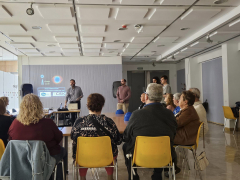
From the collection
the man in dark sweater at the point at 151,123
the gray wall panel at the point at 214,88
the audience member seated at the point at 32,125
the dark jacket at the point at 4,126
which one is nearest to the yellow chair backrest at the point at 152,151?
the man in dark sweater at the point at 151,123

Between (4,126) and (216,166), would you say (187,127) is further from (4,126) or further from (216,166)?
(4,126)

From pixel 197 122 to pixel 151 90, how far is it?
955 millimetres

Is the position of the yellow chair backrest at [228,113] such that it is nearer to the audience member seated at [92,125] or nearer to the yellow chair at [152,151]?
the yellow chair at [152,151]

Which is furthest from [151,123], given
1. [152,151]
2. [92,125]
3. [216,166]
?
[216,166]

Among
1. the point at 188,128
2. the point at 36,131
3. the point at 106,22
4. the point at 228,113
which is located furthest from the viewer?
the point at 228,113

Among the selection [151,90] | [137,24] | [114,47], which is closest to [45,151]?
[151,90]

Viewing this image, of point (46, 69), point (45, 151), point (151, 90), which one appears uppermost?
point (46, 69)

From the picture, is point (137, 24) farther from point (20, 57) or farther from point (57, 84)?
point (20, 57)

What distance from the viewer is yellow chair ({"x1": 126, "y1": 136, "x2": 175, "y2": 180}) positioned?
94.3 inches

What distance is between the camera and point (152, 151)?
2.42 m

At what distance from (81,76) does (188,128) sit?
8390 mm

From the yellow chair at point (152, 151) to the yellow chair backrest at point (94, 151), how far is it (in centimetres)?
30

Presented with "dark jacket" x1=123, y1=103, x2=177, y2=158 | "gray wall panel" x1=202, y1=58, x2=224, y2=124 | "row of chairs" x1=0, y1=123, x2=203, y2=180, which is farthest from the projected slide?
"dark jacket" x1=123, y1=103, x2=177, y2=158

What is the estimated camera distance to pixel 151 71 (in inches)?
563
